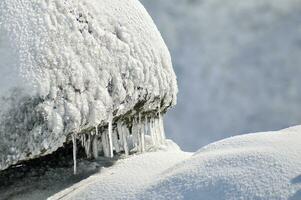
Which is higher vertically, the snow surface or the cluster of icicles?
the cluster of icicles

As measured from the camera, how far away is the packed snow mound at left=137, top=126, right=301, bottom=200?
2.36 meters

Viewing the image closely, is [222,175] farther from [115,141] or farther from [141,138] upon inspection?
[141,138]

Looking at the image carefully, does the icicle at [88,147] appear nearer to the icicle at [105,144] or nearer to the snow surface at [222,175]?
the icicle at [105,144]

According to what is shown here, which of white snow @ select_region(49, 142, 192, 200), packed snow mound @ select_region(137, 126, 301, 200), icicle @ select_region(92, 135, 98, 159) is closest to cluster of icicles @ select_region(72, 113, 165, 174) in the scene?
icicle @ select_region(92, 135, 98, 159)

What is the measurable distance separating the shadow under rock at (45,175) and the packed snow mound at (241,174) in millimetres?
638

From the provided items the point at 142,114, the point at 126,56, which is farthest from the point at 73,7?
the point at 142,114

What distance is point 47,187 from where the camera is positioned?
3057mm

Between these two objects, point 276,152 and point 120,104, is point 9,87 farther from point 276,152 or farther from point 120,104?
point 276,152

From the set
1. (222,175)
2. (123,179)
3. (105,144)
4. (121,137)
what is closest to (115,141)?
(121,137)

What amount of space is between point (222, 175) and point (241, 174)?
8 centimetres

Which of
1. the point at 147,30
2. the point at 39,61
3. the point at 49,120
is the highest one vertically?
the point at 147,30

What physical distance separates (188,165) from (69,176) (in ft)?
2.70

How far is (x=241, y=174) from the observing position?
244 centimetres

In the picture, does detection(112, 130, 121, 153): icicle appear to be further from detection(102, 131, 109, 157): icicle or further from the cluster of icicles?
detection(102, 131, 109, 157): icicle
